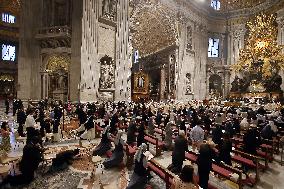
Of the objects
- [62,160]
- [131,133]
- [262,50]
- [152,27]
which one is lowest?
[62,160]

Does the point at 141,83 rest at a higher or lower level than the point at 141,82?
lower

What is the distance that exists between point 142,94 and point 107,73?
43.0 feet

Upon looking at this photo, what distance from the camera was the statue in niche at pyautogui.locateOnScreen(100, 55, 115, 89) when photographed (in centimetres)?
1852

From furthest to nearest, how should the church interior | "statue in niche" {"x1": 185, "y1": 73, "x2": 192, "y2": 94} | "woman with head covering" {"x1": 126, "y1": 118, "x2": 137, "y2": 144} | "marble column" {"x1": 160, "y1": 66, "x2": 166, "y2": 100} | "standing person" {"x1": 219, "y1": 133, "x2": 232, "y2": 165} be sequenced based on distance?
1. "marble column" {"x1": 160, "y1": 66, "x2": 166, "y2": 100}
2. "statue in niche" {"x1": 185, "y1": 73, "x2": 192, "y2": 94}
3. "woman with head covering" {"x1": 126, "y1": 118, "x2": 137, "y2": 144}
4. "standing person" {"x1": 219, "y1": 133, "x2": 232, "y2": 165}
5. the church interior

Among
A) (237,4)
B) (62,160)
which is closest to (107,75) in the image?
(62,160)

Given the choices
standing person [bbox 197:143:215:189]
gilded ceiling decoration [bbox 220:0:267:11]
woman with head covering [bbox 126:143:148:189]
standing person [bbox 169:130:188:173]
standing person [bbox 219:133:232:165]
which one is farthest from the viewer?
gilded ceiling decoration [bbox 220:0:267:11]

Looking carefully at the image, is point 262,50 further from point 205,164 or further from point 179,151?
point 205,164

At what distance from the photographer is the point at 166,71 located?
1154 inches

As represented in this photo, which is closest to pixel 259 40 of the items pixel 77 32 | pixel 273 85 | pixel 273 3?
pixel 273 3

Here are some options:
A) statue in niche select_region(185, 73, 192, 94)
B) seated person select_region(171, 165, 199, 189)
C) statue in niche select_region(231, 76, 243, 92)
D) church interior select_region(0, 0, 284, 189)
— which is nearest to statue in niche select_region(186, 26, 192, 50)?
church interior select_region(0, 0, 284, 189)

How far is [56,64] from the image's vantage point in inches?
757

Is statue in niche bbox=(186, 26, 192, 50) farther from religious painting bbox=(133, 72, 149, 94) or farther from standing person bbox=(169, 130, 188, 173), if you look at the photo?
standing person bbox=(169, 130, 188, 173)

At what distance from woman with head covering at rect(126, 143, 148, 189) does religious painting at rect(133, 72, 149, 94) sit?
2611cm

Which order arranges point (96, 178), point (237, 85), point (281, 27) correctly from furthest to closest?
point (237, 85), point (281, 27), point (96, 178)
